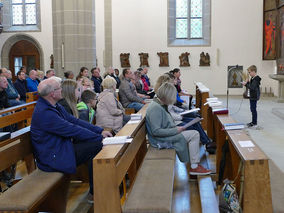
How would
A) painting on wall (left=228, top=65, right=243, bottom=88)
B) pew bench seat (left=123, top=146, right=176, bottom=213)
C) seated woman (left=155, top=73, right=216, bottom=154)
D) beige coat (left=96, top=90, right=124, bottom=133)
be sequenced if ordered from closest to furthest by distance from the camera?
pew bench seat (left=123, top=146, right=176, bottom=213) → beige coat (left=96, top=90, right=124, bottom=133) → seated woman (left=155, top=73, right=216, bottom=154) → painting on wall (left=228, top=65, right=243, bottom=88)

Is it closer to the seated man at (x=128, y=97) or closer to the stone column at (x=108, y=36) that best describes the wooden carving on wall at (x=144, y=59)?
the stone column at (x=108, y=36)

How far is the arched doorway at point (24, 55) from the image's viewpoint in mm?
19906

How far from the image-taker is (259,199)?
3.46 m

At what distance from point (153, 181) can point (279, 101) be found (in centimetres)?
1251

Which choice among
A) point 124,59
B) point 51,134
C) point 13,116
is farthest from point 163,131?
point 124,59

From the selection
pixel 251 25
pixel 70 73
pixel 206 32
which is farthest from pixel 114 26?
pixel 70 73

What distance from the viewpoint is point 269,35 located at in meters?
17.3

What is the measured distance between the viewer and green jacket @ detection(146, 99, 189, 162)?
17.0ft

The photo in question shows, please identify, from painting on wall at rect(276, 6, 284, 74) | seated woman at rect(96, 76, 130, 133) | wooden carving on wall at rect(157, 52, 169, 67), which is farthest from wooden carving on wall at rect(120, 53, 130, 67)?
seated woman at rect(96, 76, 130, 133)

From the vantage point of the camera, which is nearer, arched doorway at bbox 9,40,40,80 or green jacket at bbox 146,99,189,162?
green jacket at bbox 146,99,189,162

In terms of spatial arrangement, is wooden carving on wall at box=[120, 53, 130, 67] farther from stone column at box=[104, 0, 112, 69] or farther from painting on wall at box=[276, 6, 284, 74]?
painting on wall at box=[276, 6, 284, 74]

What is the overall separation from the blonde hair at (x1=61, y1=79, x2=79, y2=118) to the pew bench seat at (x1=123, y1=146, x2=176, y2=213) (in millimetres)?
1125

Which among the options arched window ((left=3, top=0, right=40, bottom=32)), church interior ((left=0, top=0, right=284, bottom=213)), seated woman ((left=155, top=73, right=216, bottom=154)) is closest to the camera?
seated woman ((left=155, top=73, right=216, bottom=154))

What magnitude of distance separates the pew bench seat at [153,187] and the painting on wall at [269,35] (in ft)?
43.8
